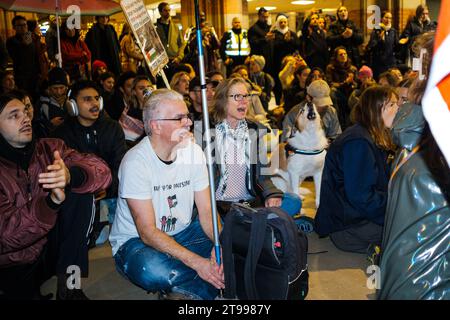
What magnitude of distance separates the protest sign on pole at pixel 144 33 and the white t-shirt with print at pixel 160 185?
1.22 m

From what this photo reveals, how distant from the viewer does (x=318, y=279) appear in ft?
13.1

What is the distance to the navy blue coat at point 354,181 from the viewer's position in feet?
13.7

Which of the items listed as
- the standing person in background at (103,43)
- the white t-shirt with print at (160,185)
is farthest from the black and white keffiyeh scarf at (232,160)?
the standing person in background at (103,43)

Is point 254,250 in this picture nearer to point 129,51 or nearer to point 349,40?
point 129,51

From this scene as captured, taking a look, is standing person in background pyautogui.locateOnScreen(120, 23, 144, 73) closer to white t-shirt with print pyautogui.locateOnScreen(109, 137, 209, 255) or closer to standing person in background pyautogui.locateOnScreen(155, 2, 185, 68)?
standing person in background pyautogui.locateOnScreen(155, 2, 185, 68)

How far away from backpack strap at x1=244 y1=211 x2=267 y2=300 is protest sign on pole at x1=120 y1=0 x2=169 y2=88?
2.09 meters

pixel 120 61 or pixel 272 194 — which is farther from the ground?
pixel 120 61

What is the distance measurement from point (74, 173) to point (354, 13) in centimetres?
1082

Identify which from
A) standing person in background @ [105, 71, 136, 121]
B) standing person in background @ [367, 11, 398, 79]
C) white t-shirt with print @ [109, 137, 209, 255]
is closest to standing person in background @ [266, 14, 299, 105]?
standing person in background @ [367, 11, 398, 79]

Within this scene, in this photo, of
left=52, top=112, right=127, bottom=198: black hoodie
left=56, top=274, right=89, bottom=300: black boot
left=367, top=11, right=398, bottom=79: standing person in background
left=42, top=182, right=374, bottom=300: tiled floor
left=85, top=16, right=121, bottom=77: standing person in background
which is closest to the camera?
left=56, top=274, right=89, bottom=300: black boot

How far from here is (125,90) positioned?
6.92m

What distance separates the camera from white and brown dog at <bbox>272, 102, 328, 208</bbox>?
5.57 meters
